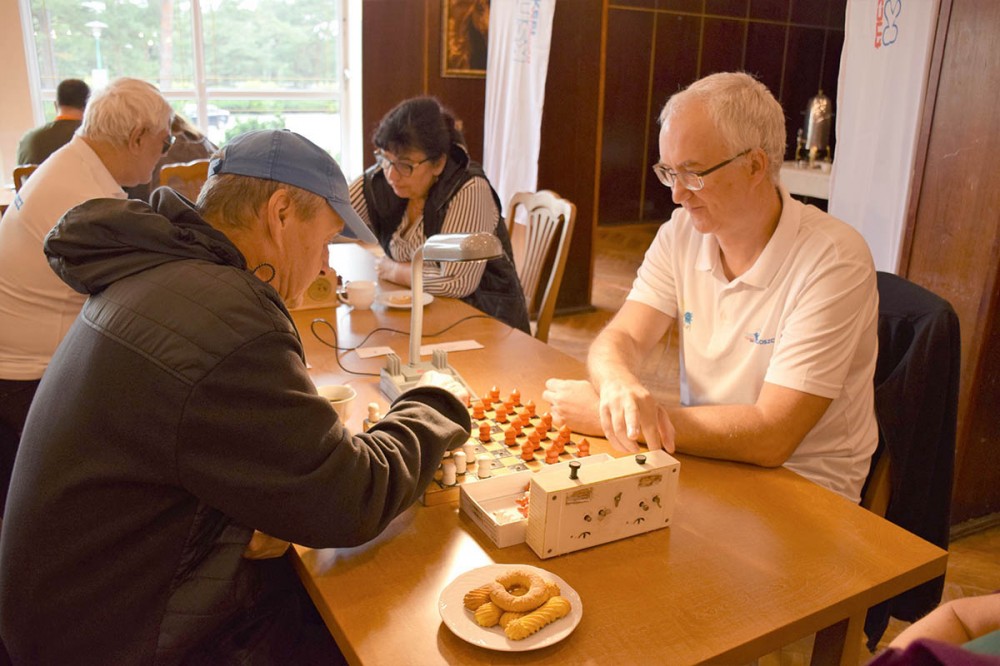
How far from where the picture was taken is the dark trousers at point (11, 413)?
2039 millimetres

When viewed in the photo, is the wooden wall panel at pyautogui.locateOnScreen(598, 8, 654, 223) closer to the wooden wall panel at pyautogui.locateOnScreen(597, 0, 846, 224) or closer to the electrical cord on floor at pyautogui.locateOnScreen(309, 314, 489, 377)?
the wooden wall panel at pyautogui.locateOnScreen(597, 0, 846, 224)

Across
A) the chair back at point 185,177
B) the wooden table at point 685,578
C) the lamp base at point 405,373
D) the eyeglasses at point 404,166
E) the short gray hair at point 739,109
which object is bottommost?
the wooden table at point 685,578

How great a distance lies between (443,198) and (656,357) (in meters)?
2.14

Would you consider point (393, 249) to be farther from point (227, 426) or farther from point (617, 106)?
point (617, 106)

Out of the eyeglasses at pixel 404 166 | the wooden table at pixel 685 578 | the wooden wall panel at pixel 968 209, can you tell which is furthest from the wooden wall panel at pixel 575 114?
the wooden table at pixel 685 578

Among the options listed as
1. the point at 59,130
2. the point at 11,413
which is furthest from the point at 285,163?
the point at 59,130

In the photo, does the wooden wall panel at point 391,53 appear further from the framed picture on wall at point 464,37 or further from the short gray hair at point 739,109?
the short gray hair at point 739,109

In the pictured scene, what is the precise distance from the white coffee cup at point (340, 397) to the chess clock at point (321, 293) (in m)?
0.81

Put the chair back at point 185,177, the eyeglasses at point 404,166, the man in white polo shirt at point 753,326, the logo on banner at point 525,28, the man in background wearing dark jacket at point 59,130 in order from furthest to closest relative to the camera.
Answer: the logo on banner at point 525,28 < the man in background wearing dark jacket at point 59,130 < the chair back at point 185,177 < the eyeglasses at point 404,166 < the man in white polo shirt at point 753,326

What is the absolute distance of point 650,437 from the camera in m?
1.39

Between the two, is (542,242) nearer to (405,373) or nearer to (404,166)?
(404,166)

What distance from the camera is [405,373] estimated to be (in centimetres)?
167

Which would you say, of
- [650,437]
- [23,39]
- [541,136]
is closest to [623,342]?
[650,437]

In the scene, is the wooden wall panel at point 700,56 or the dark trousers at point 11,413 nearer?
the dark trousers at point 11,413
